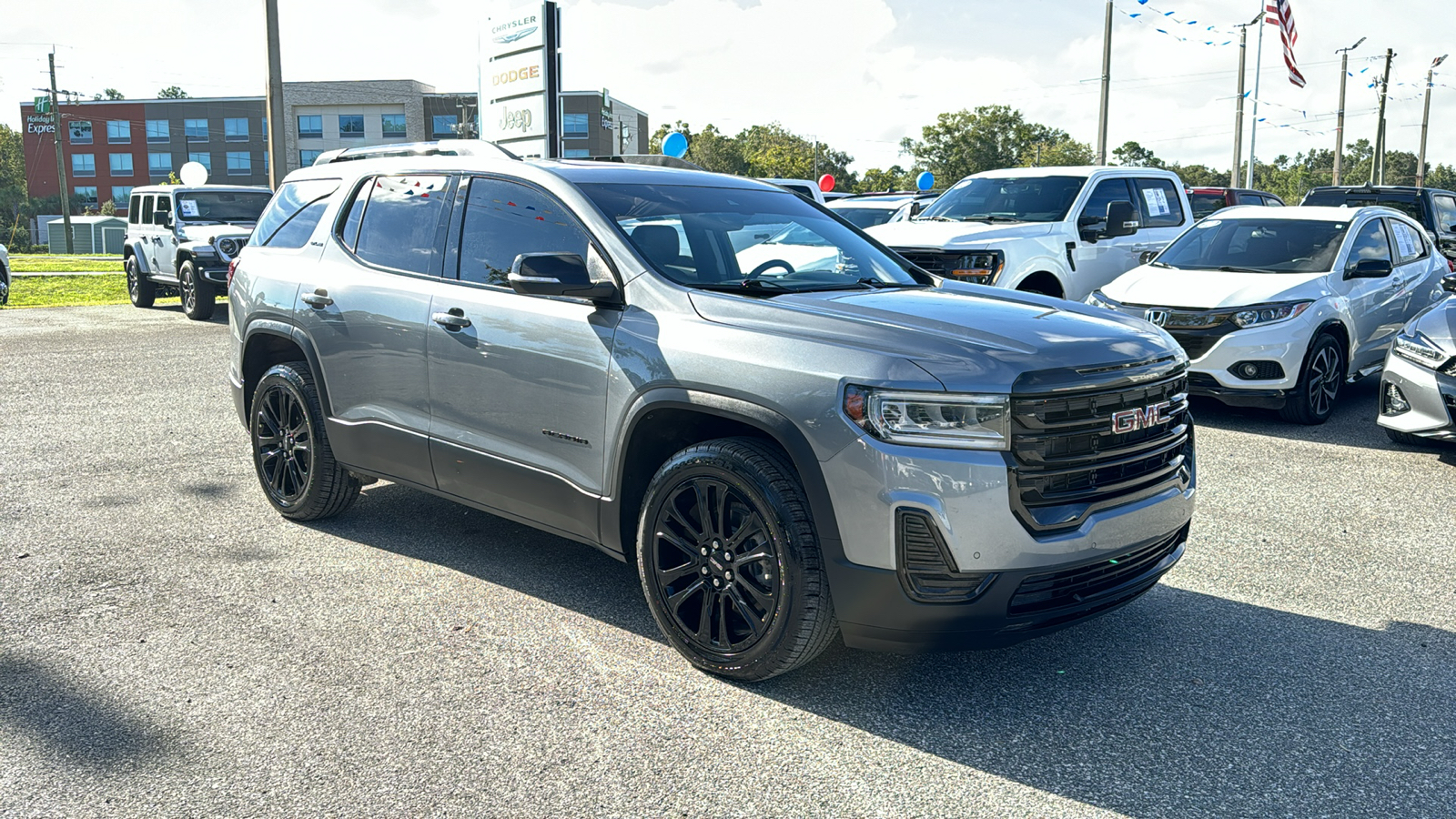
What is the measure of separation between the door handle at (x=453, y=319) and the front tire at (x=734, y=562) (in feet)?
3.85

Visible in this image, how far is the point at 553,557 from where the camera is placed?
5445mm

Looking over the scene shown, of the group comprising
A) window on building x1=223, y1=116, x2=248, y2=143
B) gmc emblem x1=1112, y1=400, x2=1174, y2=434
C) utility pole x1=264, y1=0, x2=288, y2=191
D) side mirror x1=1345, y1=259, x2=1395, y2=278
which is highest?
window on building x1=223, y1=116, x2=248, y2=143

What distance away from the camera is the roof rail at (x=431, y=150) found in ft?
17.0

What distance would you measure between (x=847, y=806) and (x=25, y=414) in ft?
27.2

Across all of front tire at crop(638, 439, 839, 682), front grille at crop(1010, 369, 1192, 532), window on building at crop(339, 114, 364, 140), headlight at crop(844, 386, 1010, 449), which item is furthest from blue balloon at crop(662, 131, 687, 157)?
window on building at crop(339, 114, 364, 140)

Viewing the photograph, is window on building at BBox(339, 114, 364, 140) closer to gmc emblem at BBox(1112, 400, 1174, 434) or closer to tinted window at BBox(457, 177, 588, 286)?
tinted window at BBox(457, 177, 588, 286)

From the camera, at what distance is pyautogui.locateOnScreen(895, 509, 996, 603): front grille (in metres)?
3.49

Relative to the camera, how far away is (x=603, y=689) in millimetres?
3939

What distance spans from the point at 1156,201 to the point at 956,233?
300cm

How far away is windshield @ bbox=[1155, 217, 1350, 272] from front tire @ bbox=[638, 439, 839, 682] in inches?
290

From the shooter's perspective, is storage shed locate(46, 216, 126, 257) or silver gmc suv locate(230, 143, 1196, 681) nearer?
silver gmc suv locate(230, 143, 1196, 681)

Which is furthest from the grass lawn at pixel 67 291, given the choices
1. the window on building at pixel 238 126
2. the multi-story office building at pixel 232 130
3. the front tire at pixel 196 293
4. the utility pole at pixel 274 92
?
the window on building at pixel 238 126

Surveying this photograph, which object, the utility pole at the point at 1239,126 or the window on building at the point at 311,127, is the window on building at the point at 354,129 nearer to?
the window on building at the point at 311,127

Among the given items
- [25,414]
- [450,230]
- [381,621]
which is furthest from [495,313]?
[25,414]
